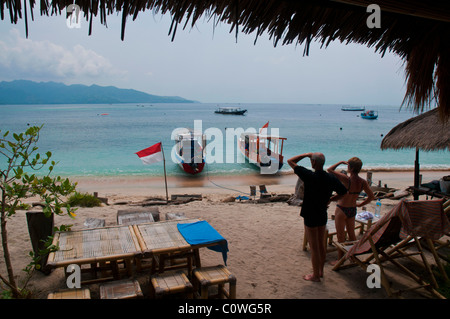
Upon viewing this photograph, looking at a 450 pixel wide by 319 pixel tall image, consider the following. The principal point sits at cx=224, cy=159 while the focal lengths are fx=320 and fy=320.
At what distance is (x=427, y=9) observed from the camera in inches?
Answer: 80.5

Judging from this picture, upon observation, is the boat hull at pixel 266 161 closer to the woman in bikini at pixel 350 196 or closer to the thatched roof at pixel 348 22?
the woman in bikini at pixel 350 196

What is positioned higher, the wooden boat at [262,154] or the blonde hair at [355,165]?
the blonde hair at [355,165]

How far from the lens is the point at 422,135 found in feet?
21.3

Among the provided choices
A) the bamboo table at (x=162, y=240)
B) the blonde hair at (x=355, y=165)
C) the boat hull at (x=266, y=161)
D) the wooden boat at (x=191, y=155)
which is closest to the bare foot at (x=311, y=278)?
the bamboo table at (x=162, y=240)

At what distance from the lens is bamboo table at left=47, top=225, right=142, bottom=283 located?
277cm

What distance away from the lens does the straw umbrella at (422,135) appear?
19.9ft

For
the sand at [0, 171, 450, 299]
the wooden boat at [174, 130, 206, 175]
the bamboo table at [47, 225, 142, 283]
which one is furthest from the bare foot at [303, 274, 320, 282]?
the wooden boat at [174, 130, 206, 175]

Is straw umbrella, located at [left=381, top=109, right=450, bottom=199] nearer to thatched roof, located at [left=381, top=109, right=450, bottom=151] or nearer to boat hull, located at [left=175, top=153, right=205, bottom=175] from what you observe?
thatched roof, located at [left=381, top=109, right=450, bottom=151]

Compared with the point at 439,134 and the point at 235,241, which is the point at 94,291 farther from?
the point at 439,134

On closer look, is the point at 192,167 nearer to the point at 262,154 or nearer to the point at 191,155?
the point at 191,155

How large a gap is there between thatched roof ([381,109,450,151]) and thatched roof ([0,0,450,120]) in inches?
142

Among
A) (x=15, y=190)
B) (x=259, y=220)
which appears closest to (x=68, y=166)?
(x=259, y=220)

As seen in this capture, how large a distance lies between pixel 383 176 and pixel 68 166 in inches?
837
